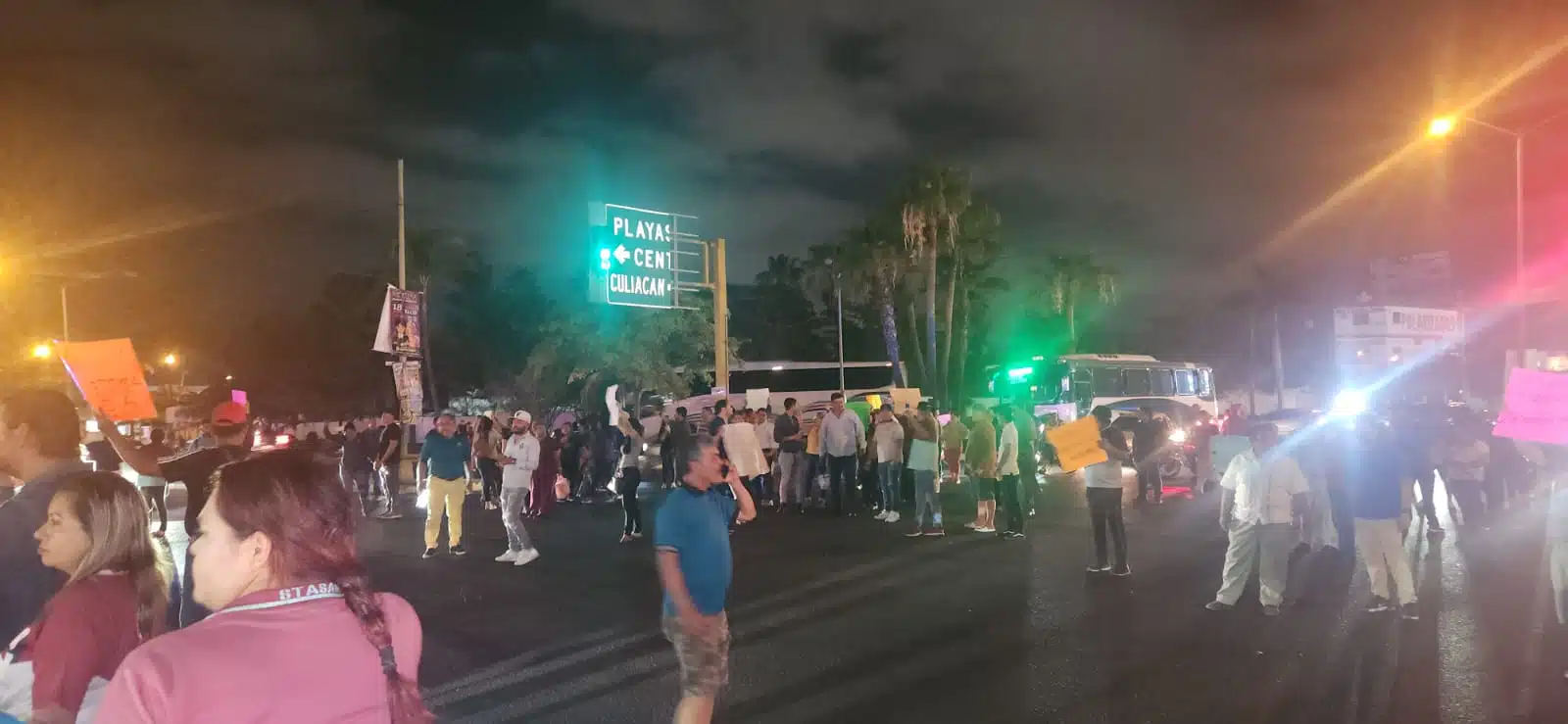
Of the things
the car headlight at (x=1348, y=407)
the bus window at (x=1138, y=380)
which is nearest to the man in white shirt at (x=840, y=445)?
the car headlight at (x=1348, y=407)

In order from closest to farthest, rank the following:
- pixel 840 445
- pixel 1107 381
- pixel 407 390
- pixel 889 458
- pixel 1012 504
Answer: pixel 1012 504, pixel 889 458, pixel 840 445, pixel 407 390, pixel 1107 381

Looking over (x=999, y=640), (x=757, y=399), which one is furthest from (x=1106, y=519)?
(x=757, y=399)

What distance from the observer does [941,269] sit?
4434 cm

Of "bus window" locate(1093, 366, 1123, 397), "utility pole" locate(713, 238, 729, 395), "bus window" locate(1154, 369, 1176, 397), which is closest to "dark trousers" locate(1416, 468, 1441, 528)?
"utility pole" locate(713, 238, 729, 395)

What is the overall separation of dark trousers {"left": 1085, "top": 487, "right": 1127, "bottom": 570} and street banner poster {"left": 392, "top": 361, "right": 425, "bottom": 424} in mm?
14255

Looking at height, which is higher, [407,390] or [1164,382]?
[407,390]

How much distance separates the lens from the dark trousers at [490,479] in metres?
17.0

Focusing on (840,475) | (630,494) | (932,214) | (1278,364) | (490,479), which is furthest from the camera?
(1278,364)

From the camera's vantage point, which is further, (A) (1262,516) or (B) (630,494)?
(B) (630,494)

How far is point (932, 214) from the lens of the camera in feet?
140

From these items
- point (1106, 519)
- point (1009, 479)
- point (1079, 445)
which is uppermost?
point (1079, 445)

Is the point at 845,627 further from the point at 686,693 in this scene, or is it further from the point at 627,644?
the point at 686,693

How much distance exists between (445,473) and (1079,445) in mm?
6995

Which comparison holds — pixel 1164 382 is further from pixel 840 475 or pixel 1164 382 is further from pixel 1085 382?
pixel 840 475
